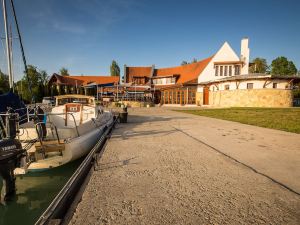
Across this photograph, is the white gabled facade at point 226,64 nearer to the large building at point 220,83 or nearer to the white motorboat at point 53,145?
the large building at point 220,83

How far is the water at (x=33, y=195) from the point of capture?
3.68 metres

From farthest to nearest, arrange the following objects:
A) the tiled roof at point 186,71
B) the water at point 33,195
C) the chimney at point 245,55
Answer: the tiled roof at point 186,71 → the chimney at point 245,55 → the water at point 33,195

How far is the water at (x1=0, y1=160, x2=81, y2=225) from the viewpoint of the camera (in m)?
3.68

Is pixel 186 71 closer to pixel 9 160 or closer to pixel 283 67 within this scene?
pixel 9 160

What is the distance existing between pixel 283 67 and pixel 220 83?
62.0 metres

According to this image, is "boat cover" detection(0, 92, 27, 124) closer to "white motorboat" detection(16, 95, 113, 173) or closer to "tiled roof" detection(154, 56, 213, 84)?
"white motorboat" detection(16, 95, 113, 173)

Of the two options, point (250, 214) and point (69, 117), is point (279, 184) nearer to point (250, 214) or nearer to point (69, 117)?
point (250, 214)

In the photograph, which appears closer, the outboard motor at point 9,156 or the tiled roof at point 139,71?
the outboard motor at point 9,156

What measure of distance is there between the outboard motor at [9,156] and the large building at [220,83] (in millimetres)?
27413

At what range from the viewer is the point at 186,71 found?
39156mm

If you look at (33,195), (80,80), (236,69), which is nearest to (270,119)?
(33,195)

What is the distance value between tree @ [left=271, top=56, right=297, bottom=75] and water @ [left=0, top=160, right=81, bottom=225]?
87.1m

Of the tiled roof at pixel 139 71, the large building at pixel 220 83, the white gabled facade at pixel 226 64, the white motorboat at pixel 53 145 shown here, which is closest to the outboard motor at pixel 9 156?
the white motorboat at pixel 53 145

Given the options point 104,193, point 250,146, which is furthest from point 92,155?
point 250,146
